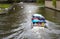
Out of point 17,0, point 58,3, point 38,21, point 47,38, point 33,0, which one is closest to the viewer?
point 47,38

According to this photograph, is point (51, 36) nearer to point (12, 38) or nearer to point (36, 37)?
point (36, 37)

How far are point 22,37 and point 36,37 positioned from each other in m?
0.87

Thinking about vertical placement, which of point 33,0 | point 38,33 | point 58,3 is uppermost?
point 38,33

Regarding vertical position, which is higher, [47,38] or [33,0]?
[47,38]

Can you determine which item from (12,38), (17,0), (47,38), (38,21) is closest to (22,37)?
(12,38)

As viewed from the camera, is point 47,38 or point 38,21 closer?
point 47,38

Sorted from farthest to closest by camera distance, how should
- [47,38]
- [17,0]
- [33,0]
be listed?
1. [33,0]
2. [17,0]
3. [47,38]

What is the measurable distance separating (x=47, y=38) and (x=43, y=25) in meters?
2.96

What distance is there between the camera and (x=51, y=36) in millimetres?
12992

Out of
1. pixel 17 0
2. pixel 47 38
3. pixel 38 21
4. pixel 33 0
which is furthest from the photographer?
pixel 33 0

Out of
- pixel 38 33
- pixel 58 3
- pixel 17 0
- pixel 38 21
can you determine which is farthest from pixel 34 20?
pixel 17 0

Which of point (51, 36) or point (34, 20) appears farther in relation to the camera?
point (34, 20)

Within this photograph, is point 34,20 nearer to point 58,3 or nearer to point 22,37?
point 22,37

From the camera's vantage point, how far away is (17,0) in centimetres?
6906
